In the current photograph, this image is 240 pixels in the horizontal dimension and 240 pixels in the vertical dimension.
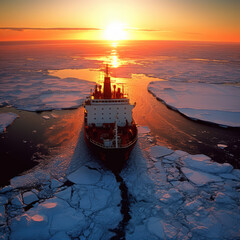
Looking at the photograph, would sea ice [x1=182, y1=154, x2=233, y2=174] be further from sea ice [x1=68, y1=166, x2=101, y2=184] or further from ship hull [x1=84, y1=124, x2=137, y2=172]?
sea ice [x1=68, y1=166, x2=101, y2=184]

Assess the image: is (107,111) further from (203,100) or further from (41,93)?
(41,93)

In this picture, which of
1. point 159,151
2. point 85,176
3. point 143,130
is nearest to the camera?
point 85,176

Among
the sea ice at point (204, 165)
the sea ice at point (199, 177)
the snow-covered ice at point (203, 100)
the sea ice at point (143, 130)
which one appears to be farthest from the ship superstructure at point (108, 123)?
the snow-covered ice at point (203, 100)

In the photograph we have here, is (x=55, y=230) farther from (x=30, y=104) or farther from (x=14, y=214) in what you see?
(x=30, y=104)

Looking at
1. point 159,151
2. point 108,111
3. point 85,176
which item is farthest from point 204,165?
point 108,111

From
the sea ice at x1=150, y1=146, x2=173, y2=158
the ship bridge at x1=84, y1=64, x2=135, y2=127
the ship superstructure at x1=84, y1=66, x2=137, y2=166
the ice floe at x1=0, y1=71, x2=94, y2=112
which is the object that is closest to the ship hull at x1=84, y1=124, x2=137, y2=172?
the ship superstructure at x1=84, y1=66, x2=137, y2=166

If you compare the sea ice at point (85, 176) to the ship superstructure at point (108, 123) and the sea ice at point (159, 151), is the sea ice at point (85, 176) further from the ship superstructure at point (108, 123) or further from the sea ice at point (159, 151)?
the sea ice at point (159, 151)

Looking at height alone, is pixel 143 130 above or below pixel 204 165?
above

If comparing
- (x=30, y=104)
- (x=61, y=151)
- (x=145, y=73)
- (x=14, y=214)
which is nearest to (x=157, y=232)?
(x=14, y=214)
